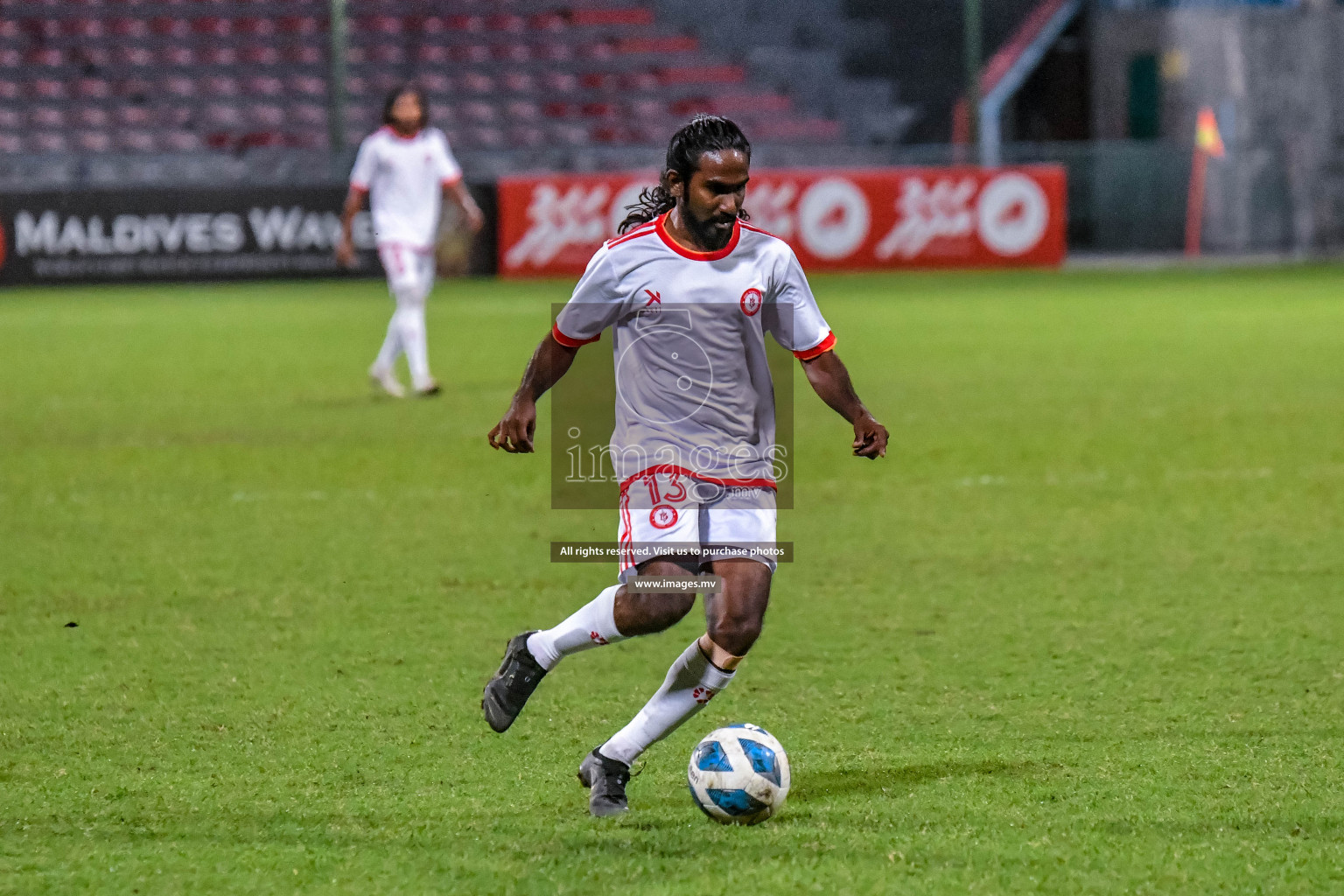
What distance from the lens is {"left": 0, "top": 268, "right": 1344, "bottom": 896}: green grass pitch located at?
386 cm

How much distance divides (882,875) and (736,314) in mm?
1302

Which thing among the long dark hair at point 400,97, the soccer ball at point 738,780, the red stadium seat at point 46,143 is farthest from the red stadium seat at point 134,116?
the soccer ball at point 738,780

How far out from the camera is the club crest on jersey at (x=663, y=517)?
13.6 ft

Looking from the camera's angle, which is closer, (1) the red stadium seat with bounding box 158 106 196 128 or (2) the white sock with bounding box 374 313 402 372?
(2) the white sock with bounding box 374 313 402 372

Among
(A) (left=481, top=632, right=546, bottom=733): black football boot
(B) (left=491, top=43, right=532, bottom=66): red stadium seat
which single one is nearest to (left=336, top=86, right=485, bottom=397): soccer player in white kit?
(A) (left=481, top=632, right=546, bottom=733): black football boot

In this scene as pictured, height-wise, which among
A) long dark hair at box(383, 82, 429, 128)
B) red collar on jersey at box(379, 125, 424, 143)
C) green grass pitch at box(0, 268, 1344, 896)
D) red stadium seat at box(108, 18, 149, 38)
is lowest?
green grass pitch at box(0, 268, 1344, 896)

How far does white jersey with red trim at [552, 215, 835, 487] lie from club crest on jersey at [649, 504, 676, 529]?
Result: 0.31ft

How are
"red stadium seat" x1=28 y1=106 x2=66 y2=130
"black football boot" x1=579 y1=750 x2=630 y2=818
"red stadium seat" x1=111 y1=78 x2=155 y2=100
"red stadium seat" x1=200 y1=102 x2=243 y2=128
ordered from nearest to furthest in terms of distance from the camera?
"black football boot" x1=579 y1=750 x2=630 y2=818 → "red stadium seat" x1=28 y1=106 x2=66 y2=130 → "red stadium seat" x1=200 y1=102 x2=243 y2=128 → "red stadium seat" x1=111 y1=78 x2=155 y2=100

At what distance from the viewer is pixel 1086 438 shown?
10508 millimetres

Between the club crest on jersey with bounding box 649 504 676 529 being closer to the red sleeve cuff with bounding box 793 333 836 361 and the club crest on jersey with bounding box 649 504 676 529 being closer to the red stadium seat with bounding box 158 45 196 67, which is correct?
the red sleeve cuff with bounding box 793 333 836 361

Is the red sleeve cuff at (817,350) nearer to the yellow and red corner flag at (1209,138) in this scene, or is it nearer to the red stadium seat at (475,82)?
the yellow and red corner flag at (1209,138)

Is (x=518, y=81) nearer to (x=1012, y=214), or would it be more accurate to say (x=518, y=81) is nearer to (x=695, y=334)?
(x=1012, y=214)

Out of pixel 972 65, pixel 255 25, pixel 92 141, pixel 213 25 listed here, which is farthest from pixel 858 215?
pixel 213 25

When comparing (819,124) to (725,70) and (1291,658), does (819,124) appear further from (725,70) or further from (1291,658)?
(1291,658)
